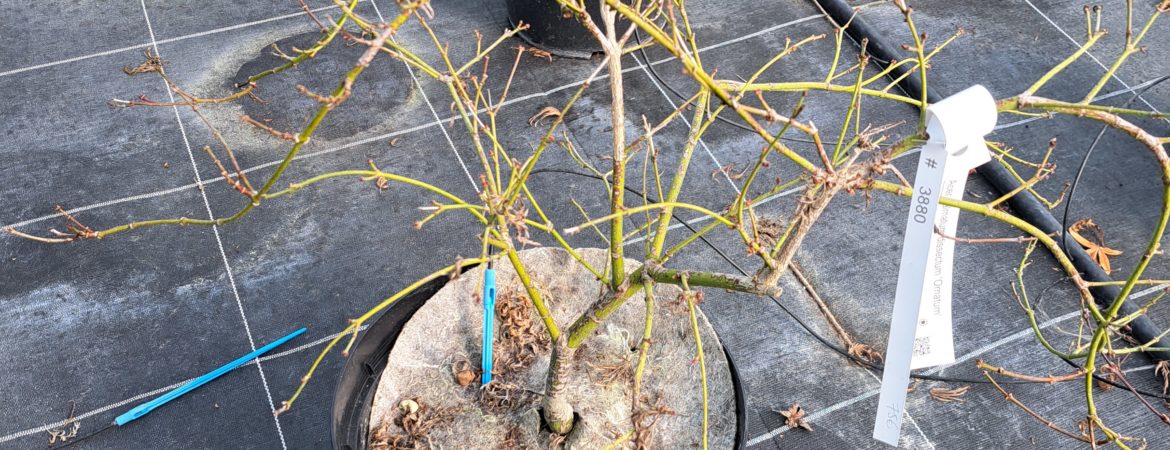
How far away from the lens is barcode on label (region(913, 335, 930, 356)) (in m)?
1.10

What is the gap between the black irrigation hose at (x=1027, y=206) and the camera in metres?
1.97

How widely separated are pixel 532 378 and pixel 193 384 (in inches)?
33.9

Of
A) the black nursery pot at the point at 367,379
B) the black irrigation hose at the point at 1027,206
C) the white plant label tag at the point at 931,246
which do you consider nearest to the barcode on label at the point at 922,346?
the white plant label tag at the point at 931,246

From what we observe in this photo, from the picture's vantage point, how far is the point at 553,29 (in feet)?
8.68

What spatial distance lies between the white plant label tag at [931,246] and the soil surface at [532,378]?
32 cm

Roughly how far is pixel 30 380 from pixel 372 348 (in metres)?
1.00

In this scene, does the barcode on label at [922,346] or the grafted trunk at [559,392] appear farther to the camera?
the grafted trunk at [559,392]

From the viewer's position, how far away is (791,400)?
1872 millimetres

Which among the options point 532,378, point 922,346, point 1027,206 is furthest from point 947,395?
point 532,378

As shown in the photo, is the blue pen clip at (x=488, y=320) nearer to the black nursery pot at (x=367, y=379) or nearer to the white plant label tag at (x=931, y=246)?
the black nursery pot at (x=367, y=379)

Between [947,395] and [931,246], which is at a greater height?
[931,246]

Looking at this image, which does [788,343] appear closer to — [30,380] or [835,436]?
[835,436]

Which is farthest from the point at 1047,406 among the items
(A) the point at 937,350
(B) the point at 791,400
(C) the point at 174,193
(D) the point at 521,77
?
(C) the point at 174,193

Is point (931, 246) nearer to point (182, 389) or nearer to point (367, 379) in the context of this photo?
point (367, 379)
